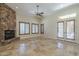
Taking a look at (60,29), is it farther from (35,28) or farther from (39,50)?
(39,50)

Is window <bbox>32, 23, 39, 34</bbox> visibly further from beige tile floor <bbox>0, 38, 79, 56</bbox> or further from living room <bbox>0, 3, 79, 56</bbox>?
beige tile floor <bbox>0, 38, 79, 56</bbox>

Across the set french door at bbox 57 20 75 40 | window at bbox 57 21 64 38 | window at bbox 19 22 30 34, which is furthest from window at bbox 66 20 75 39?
window at bbox 19 22 30 34

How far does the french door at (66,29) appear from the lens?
9555mm

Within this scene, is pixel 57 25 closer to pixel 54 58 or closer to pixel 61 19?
Result: pixel 61 19

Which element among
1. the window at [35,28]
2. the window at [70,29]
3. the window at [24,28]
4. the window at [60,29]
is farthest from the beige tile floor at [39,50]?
the window at [35,28]

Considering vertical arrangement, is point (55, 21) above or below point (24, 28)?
above

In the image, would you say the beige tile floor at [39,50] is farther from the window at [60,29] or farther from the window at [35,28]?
the window at [35,28]

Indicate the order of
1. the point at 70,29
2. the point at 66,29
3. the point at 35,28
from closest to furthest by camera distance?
the point at 70,29
the point at 66,29
the point at 35,28

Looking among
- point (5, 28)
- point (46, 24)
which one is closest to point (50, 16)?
point (46, 24)

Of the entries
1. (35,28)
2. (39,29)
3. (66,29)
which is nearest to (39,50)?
(66,29)

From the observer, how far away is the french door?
955cm

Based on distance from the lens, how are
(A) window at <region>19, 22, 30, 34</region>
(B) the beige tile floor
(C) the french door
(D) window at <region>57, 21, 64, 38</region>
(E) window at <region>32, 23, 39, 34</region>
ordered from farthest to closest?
(E) window at <region>32, 23, 39, 34</region>, (A) window at <region>19, 22, 30, 34</region>, (D) window at <region>57, 21, 64, 38</region>, (C) the french door, (B) the beige tile floor

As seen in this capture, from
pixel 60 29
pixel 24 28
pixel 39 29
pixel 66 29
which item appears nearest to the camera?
pixel 66 29

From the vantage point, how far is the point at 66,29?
10359mm
